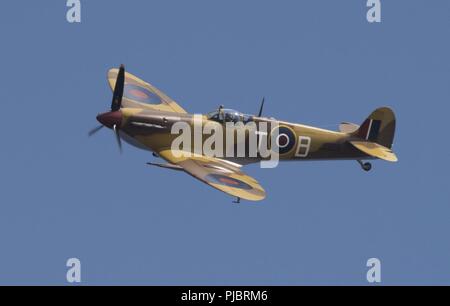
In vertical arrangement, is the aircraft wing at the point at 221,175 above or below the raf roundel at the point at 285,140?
below

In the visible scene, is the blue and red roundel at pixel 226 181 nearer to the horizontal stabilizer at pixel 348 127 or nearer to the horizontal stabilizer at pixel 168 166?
the horizontal stabilizer at pixel 168 166

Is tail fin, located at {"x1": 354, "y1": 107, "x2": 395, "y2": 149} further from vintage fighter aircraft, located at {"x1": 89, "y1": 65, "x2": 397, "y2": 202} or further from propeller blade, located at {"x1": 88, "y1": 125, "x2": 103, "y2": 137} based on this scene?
propeller blade, located at {"x1": 88, "y1": 125, "x2": 103, "y2": 137}

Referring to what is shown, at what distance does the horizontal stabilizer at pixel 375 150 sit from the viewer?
92.5 ft

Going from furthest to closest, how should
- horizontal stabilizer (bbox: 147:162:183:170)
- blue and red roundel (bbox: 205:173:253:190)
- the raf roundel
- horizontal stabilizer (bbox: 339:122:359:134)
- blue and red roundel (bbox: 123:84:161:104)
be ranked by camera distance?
blue and red roundel (bbox: 123:84:161:104) → horizontal stabilizer (bbox: 339:122:359:134) → the raf roundel → horizontal stabilizer (bbox: 147:162:183:170) → blue and red roundel (bbox: 205:173:253:190)

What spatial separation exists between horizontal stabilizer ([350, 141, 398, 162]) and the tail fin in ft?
0.63

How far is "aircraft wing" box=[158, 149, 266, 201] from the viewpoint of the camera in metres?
25.1

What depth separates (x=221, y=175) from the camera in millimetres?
26250

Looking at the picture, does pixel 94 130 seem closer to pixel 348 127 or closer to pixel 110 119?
pixel 110 119

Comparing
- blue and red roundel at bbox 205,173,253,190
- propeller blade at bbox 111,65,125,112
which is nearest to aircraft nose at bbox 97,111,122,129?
propeller blade at bbox 111,65,125,112

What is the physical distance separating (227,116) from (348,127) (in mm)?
3776

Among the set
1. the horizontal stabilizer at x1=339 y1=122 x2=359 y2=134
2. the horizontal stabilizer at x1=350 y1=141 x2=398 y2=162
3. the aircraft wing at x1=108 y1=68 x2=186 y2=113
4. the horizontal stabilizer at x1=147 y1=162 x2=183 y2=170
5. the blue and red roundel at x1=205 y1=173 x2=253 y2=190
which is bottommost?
the blue and red roundel at x1=205 y1=173 x2=253 y2=190

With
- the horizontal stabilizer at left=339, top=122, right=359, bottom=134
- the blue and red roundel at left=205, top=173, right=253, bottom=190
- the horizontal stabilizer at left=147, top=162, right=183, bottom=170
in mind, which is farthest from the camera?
the horizontal stabilizer at left=339, top=122, right=359, bottom=134

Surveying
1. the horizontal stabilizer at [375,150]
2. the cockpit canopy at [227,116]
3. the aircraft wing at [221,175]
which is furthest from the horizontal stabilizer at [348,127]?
the aircraft wing at [221,175]

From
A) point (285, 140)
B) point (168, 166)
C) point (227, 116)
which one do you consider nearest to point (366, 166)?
point (285, 140)
